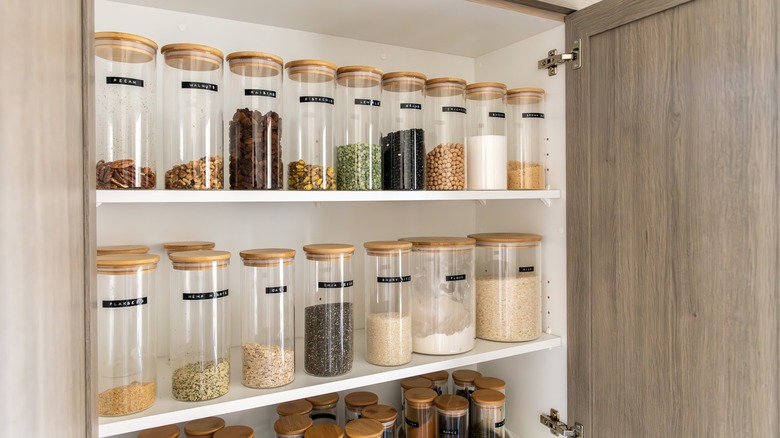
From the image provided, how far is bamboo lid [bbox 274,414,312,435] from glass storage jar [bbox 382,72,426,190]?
1.99ft

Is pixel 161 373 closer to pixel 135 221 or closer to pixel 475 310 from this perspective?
pixel 135 221

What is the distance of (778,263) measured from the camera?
897mm

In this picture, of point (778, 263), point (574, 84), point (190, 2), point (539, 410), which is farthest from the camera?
point (539, 410)

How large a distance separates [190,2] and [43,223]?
1.07 m

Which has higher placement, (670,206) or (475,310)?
(670,206)

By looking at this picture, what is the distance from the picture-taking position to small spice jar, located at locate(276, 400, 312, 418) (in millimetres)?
1262

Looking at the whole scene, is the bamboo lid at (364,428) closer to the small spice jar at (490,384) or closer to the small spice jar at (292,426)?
→ the small spice jar at (292,426)

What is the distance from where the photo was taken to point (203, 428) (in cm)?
116

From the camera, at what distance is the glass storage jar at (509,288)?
1.38m

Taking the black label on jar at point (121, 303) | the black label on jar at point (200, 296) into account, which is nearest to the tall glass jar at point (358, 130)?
the black label on jar at point (200, 296)

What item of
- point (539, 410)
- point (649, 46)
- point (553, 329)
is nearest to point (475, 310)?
point (553, 329)

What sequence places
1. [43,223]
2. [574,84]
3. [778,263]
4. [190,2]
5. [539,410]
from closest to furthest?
[43,223], [778,263], [190,2], [574,84], [539,410]

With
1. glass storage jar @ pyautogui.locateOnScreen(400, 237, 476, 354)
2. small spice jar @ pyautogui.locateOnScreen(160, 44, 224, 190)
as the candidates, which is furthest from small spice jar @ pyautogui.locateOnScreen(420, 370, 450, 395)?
small spice jar @ pyautogui.locateOnScreen(160, 44, 224, 190)

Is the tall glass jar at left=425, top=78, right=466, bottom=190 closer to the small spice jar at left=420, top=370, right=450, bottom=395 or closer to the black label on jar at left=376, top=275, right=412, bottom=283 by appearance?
the black label on jar at left=376, top=275, right=412, bottom=283
